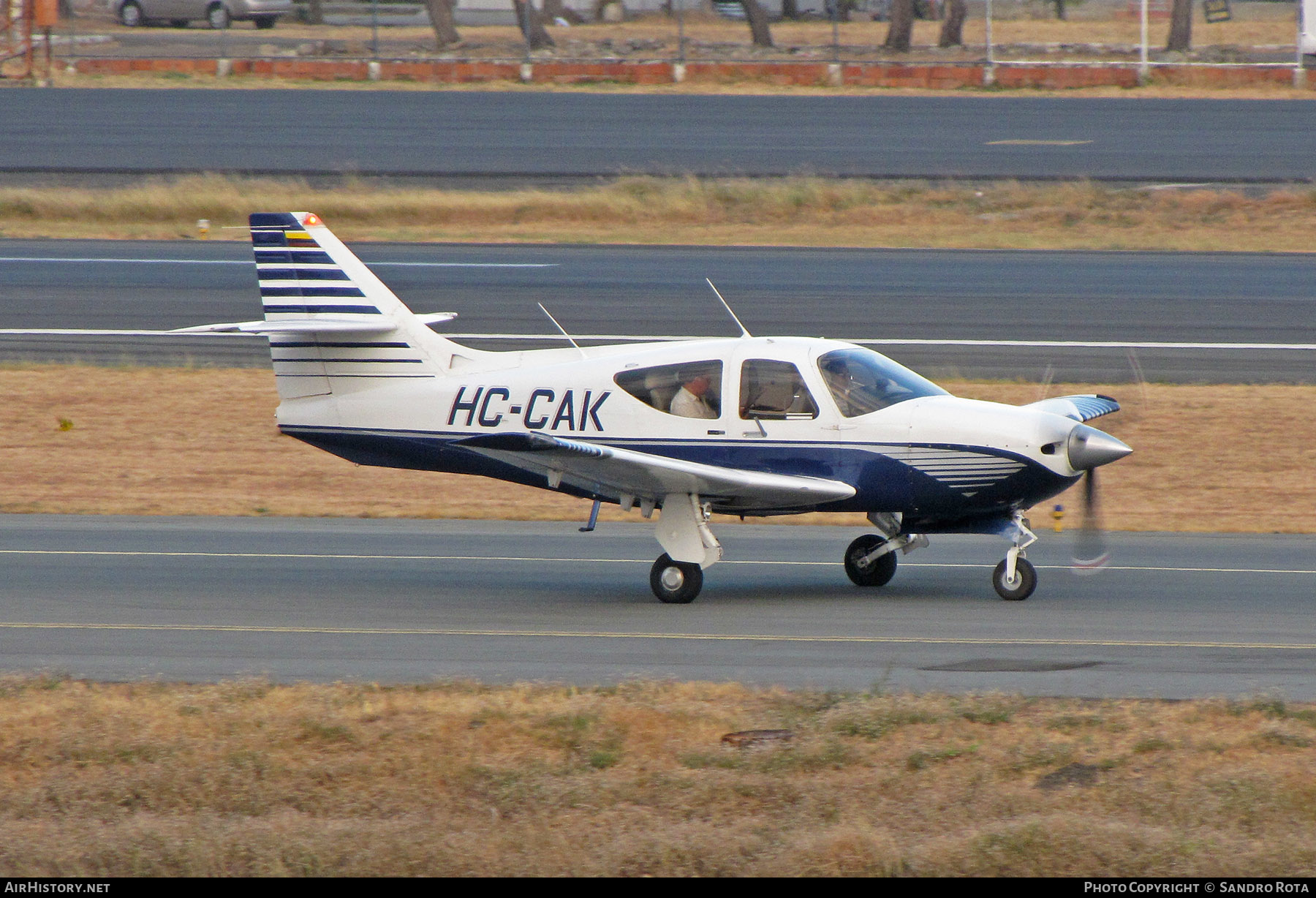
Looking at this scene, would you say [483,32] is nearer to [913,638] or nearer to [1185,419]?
[1185,419]

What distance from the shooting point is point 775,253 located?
32844mm

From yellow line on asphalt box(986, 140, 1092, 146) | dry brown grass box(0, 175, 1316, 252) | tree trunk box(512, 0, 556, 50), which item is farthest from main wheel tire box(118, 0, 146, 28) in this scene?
yellow line on asphalt box(986, 140, 1092, 146)

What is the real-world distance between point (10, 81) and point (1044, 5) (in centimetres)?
5158

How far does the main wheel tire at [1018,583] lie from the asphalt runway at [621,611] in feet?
0.36

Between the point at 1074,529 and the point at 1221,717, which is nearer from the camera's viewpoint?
the point at 1221,717

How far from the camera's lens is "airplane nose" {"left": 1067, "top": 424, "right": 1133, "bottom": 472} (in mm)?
12125

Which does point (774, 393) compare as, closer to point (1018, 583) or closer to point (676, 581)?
point (676, 581)

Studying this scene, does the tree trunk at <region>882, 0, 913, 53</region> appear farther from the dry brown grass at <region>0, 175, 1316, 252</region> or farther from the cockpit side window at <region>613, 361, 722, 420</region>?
the cockpit side window at <region>613, 361, 722, 420</region>

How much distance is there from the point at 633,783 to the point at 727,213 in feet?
96.0

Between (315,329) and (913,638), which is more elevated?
(315,329)

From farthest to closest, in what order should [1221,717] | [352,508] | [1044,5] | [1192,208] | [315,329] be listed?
[1044,5], [1192,208], [352,508], [315,329], [1221,717]

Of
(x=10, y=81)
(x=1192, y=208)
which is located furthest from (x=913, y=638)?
(x=10, y=81)

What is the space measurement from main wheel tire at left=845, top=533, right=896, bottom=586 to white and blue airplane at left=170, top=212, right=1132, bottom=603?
2 cm

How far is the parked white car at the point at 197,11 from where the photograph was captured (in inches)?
2729
